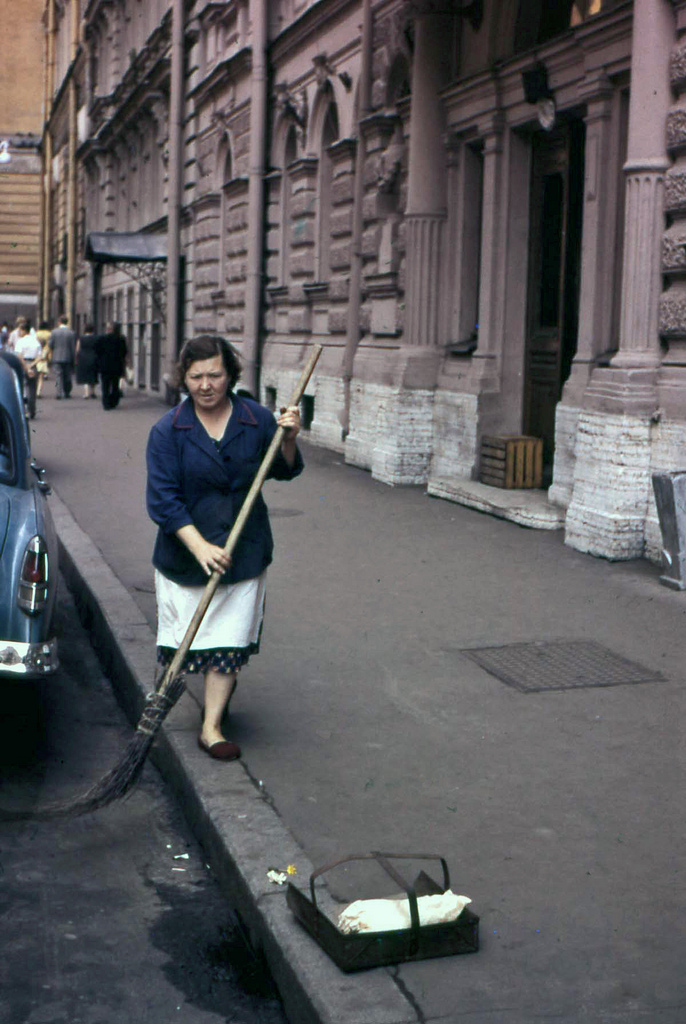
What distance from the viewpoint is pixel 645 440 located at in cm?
923

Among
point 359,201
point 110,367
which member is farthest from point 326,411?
point 110,367

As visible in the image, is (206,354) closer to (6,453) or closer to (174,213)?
(6,453)

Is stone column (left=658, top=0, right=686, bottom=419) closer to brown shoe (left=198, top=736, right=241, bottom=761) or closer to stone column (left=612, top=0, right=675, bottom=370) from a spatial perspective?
stone column (left=612, top=0, right=675, bottom=370)

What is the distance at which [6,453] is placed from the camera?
610cm

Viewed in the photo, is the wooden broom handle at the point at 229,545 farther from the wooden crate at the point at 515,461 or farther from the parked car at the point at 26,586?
the wooden crate at the point at 515,461

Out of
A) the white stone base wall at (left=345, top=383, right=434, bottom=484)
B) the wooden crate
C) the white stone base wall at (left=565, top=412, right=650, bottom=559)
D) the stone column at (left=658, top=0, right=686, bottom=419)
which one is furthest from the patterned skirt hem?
the white stone base wall at (left=345, top=383, right=434, bottom=484)

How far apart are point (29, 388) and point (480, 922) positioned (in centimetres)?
1919

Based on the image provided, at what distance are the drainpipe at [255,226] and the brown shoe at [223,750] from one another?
15491 millimetres

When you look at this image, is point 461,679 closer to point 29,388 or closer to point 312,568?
point 312,568

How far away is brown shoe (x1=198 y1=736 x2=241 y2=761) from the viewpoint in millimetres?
4965

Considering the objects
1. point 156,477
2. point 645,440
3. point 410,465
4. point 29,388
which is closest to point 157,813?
point 156,477

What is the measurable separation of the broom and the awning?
22132 mm

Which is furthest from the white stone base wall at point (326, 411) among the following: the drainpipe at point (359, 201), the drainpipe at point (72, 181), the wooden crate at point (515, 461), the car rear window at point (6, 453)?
the drainpipe at point (72, 181)

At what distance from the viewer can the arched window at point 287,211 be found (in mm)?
19688
